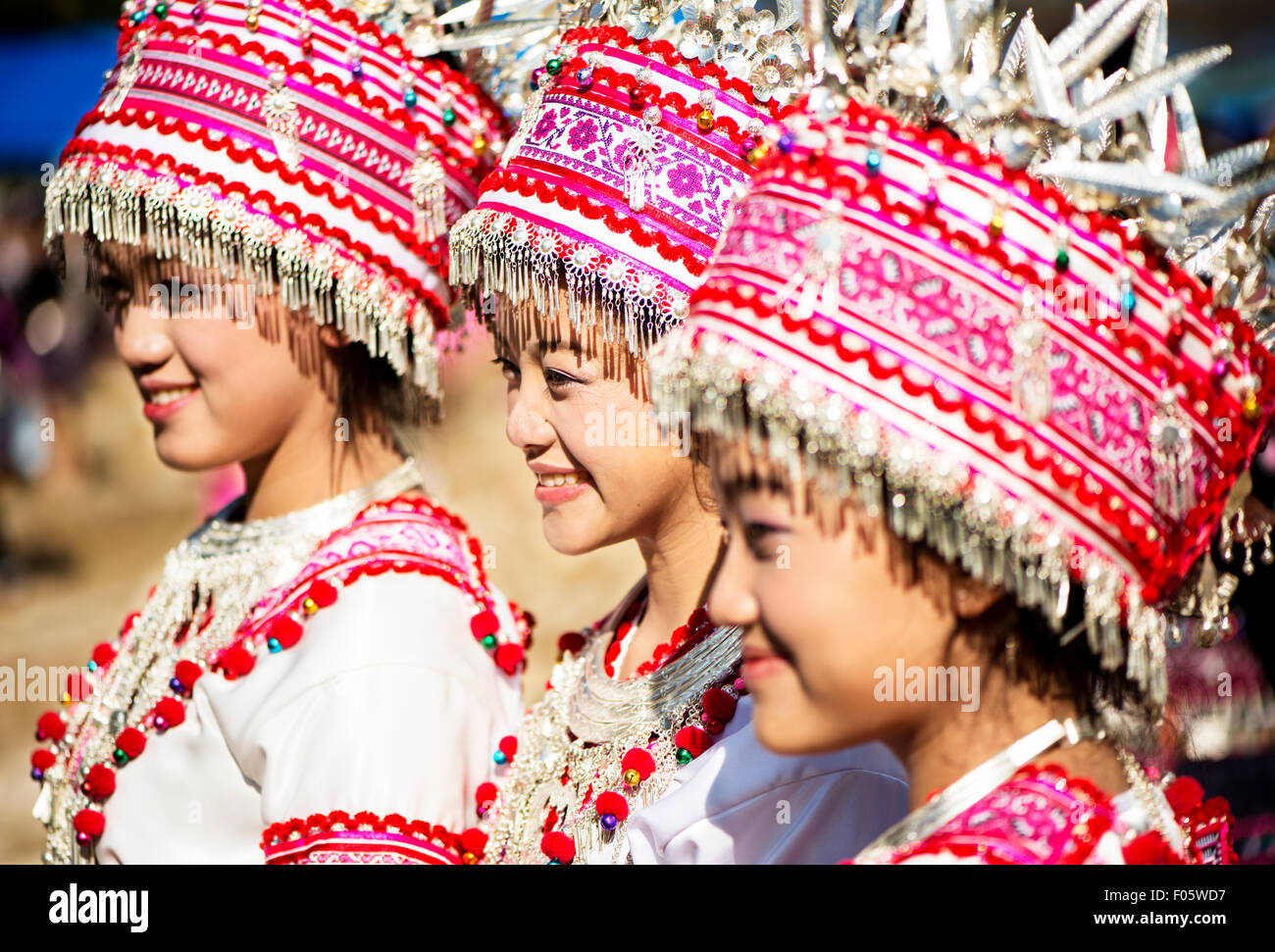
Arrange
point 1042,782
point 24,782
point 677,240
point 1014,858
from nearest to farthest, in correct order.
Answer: point 1014,858
point 1042,782
point 677,240
point 24,782

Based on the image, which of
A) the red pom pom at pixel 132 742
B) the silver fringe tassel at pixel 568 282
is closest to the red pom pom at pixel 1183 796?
the silver fringe tassel at pixel 568 282

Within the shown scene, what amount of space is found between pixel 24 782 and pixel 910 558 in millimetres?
6198

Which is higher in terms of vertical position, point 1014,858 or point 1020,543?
point 1020,543

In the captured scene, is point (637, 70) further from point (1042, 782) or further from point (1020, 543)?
point (1042, 782)

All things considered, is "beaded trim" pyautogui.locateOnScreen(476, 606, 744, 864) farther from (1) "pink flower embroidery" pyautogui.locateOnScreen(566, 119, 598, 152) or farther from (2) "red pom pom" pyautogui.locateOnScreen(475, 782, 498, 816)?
(1) "pink flower embroidery" pyautogui.locateOnScreen(566, 119, 598, 152)

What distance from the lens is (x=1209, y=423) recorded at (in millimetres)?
1758

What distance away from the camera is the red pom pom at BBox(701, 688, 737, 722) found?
7.50 ft

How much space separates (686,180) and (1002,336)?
828 millimetres

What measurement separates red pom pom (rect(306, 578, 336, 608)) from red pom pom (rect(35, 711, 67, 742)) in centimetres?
85

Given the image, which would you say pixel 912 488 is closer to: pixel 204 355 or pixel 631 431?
pixel 631 431

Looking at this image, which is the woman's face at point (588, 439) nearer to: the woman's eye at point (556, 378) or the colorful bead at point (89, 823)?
the woman's eye at point (556, 378)

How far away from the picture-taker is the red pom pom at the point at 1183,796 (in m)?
1.98

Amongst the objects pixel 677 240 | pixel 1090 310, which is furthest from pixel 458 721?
pixel 1090 310

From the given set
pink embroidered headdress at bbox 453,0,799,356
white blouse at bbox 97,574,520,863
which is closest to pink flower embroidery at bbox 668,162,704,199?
pink embroidered headdress at bbox 453,0,799,356
